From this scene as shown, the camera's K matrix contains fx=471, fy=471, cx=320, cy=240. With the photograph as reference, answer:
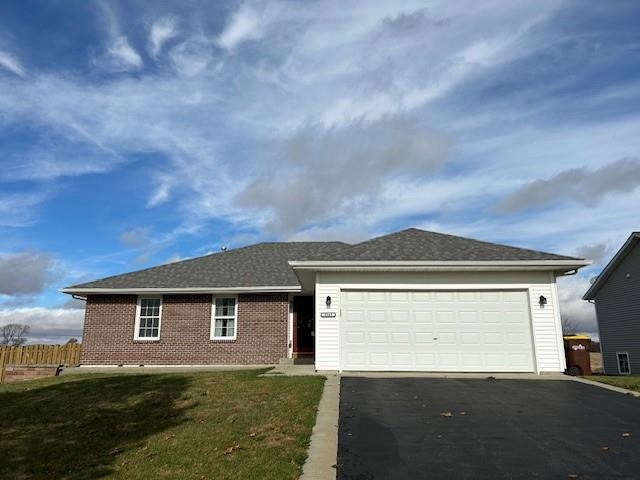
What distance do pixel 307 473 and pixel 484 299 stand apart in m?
9.54

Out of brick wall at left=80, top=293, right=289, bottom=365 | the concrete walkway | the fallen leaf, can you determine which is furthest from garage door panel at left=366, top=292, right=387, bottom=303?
the fallen leaf

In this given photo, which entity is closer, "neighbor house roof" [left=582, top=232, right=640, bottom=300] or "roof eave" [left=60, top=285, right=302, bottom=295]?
"roof eave" [left=60, top=285, right=302, bottom=295]

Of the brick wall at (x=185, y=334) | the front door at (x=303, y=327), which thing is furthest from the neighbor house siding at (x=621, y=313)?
the brick wall at (x=185, y=334)

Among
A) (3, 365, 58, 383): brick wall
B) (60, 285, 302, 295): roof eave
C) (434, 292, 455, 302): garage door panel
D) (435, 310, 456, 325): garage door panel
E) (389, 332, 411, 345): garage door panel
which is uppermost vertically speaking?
(60, 285, 302, 295): roof eave

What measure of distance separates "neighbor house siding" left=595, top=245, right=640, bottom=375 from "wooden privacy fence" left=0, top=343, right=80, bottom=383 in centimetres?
2381

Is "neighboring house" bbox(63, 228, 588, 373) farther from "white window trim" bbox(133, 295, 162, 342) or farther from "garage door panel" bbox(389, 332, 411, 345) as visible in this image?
"white window trim" bbox(133, 295, 162, 342)

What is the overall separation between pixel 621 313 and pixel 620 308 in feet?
0.79

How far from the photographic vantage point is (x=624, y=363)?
22.7m

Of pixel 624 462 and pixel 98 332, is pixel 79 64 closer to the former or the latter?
pixel 98 332

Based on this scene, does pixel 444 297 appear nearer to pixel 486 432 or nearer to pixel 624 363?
pixel 486 432

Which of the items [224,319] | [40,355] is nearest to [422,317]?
[224,319]

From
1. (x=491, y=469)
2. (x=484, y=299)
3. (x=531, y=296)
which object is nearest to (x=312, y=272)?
(x=484, y=299)

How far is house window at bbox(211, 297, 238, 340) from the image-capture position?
1759cm

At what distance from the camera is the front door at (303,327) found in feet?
59.7
